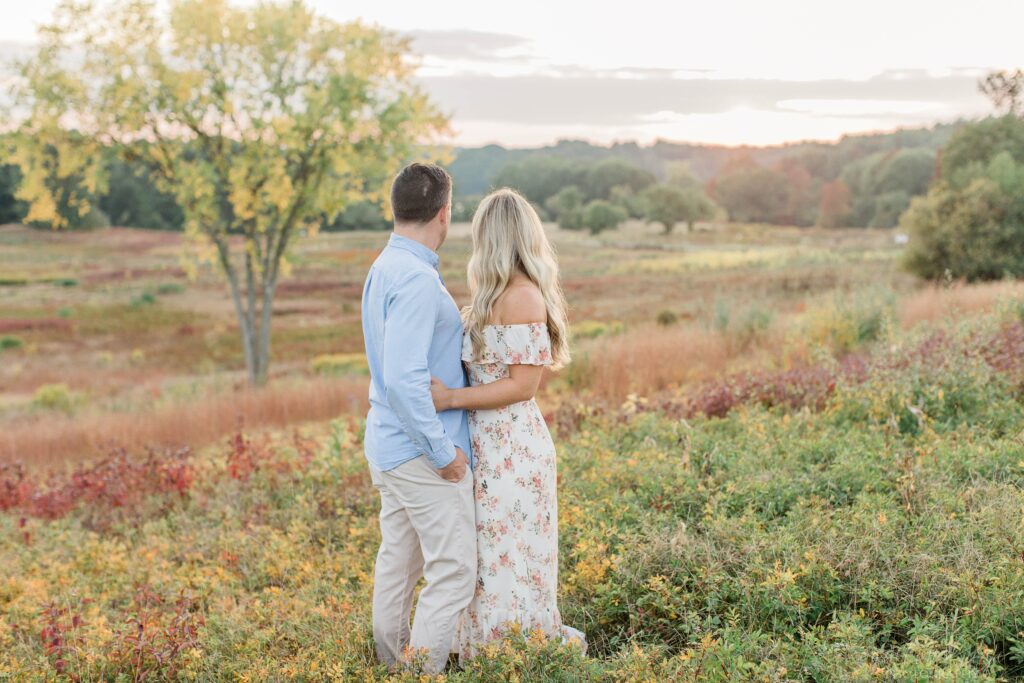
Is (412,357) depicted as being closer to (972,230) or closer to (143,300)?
(972,230)

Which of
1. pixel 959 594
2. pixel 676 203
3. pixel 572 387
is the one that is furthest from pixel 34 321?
pixel 676 203

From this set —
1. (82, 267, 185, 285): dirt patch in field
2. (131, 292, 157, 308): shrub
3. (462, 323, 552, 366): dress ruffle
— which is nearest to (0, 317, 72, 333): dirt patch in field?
(131, 292, 157, 308): shrub

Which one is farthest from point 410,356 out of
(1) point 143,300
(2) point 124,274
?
(2) point 124,274

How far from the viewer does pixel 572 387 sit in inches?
452

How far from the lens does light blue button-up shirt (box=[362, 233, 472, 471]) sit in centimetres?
319

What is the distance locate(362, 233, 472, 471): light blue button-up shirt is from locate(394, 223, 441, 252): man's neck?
22 mm

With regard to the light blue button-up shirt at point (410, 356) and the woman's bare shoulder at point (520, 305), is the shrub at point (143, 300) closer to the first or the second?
the light blue button-up shirt at point (410, 356)

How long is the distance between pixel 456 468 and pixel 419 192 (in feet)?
3.76

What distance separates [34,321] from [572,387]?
3466 centimetres

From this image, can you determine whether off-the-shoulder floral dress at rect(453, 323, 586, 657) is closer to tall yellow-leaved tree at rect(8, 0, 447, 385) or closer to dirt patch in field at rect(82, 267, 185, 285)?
tall yellow-leaved tree at rect(8, 0, 447, 385)

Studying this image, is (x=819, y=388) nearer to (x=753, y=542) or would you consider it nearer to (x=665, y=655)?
(x=753, y=542)

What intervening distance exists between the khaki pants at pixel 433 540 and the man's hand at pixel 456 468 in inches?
1.9

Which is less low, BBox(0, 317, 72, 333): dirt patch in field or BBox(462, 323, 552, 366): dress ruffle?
BBox(462, 323, 552, 366): dress ruffle

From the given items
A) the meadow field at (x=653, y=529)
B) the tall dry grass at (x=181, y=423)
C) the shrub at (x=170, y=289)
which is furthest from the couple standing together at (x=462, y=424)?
the shrub at (x=170, y=289)
